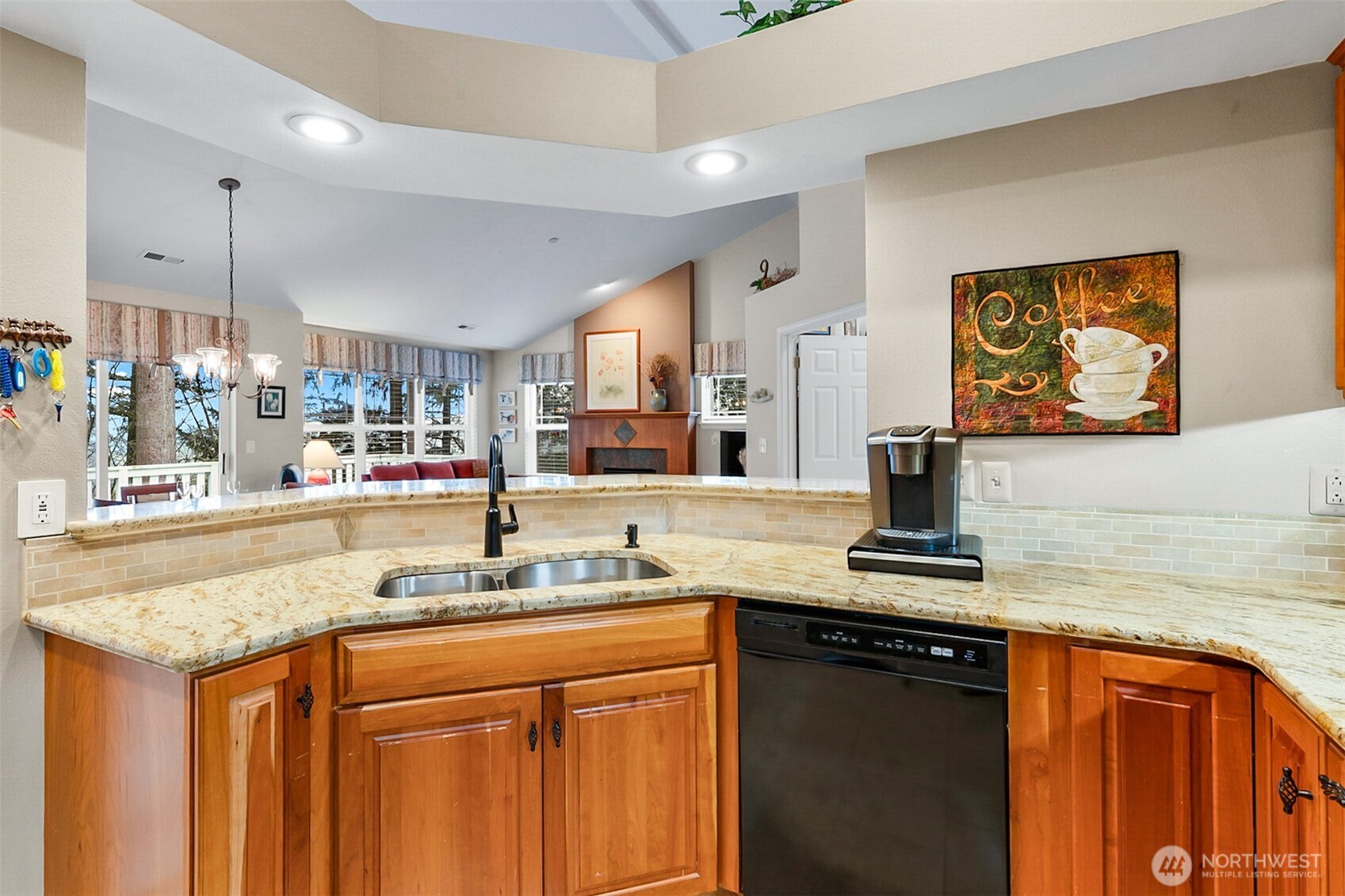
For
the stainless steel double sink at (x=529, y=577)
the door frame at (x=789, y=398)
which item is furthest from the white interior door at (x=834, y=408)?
the stainless steel double sink at (x=529, y=577)

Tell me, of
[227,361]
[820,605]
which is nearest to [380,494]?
[820,605]

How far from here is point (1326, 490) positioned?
1.52m

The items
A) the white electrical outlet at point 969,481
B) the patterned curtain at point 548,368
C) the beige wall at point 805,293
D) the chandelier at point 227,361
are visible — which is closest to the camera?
the white electrical outlet at point 969,481

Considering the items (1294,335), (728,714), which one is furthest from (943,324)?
(728,714)

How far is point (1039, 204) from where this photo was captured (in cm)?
181

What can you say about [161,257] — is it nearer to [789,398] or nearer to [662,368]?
[662,368]

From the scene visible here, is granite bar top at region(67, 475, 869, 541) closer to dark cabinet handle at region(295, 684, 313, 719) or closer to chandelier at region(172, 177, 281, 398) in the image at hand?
dark cabinet handle at region(295, 684, 313, 719)

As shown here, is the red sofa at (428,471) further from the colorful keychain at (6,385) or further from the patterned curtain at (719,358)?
the colorful keychain at (6,385)

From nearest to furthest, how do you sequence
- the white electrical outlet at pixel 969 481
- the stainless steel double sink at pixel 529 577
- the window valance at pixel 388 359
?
1. the stainless steel double sink at pixel 529 577
2. the white electrical outlet at pixel 969 481
3. the window valance at pixel 388 359

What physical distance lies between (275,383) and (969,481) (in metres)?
6.01

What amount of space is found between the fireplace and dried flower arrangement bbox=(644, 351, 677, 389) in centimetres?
75

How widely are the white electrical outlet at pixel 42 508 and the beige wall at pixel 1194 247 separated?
2.19 meters

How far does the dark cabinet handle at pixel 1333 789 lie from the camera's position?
34.5 inches

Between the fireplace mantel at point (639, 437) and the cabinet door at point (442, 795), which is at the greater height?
the fireplace mantel at point (639, 437)
